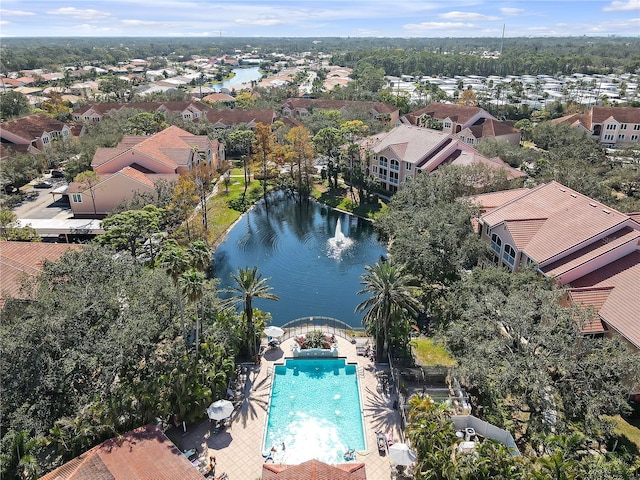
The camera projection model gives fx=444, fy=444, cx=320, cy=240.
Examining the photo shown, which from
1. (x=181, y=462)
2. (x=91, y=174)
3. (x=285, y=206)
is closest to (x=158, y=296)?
(x=181, y=462)

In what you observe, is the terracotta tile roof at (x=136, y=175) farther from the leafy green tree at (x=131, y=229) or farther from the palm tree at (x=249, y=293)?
the palm tree at (x=249, y=293)

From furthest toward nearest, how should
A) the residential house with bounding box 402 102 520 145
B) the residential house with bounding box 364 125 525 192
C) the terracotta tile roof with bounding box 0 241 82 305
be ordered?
the residential house with bounding box 402 102 520 145, the residential house with bounding box 364 125 525 192, the terracotta tile roof with bounding box 0 241 82 305

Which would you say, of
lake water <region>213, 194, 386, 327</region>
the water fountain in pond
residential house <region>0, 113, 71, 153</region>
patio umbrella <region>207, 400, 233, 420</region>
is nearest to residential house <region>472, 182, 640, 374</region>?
lake water <region>213, 194, 386, 327</region>

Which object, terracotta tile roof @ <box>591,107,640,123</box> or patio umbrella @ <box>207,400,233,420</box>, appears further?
→ terracotta tile roof @ <box>591,107,640,123</box>

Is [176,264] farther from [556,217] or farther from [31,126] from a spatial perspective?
[31,126]

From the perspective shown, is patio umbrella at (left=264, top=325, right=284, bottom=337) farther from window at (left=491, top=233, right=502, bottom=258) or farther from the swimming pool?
window at (left=491, top=233, right=502, bottom=258)

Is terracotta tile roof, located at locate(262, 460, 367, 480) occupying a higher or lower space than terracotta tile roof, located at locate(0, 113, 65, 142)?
lower

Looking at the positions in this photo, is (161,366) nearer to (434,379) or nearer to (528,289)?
(434,379)

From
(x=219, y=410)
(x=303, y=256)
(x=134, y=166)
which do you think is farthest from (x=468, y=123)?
(x=219, y=410)
